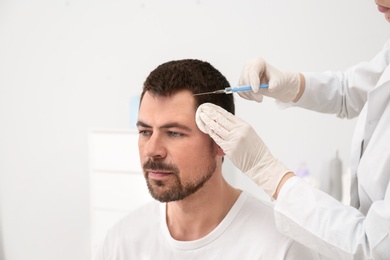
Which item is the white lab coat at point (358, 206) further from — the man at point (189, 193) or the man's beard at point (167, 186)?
the man's beard at point (167, 186)

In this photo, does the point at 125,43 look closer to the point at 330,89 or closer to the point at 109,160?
the point at 109,160

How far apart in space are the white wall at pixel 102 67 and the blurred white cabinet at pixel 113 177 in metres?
0.27

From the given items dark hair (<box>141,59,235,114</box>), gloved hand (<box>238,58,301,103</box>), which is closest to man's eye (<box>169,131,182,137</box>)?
dark hair (<box>141,59,235,114</box>)

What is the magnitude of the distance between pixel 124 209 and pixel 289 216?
178 centimetres

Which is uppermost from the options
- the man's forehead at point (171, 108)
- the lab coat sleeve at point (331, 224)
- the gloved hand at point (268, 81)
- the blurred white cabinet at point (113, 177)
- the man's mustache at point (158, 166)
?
the gloved hand at point (268, 81)

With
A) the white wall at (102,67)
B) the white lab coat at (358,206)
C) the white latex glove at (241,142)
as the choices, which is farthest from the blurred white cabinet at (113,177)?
the white lab coat at (358,206)

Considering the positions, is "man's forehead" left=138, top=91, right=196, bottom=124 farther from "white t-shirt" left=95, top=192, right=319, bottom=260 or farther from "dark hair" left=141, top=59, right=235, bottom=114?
"white t-shirt" left=95, top=192, right=319, bottom=260

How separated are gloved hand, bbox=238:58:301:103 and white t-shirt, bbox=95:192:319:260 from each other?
363mm

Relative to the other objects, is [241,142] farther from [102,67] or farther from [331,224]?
[102,67]

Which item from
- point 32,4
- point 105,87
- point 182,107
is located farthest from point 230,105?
point 32,4

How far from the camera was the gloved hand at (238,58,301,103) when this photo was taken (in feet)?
4.47

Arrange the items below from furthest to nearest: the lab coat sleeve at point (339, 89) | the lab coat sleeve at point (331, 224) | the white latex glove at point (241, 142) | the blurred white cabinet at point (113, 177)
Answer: the blurred white cabinet at point (113, 177), the lab coat sleeve at point (339, 89), the white latex glove at point (241, 142), the lab coat sleeve at point (331, 224)

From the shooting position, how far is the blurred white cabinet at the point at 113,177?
8.48 ft

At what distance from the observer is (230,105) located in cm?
141
